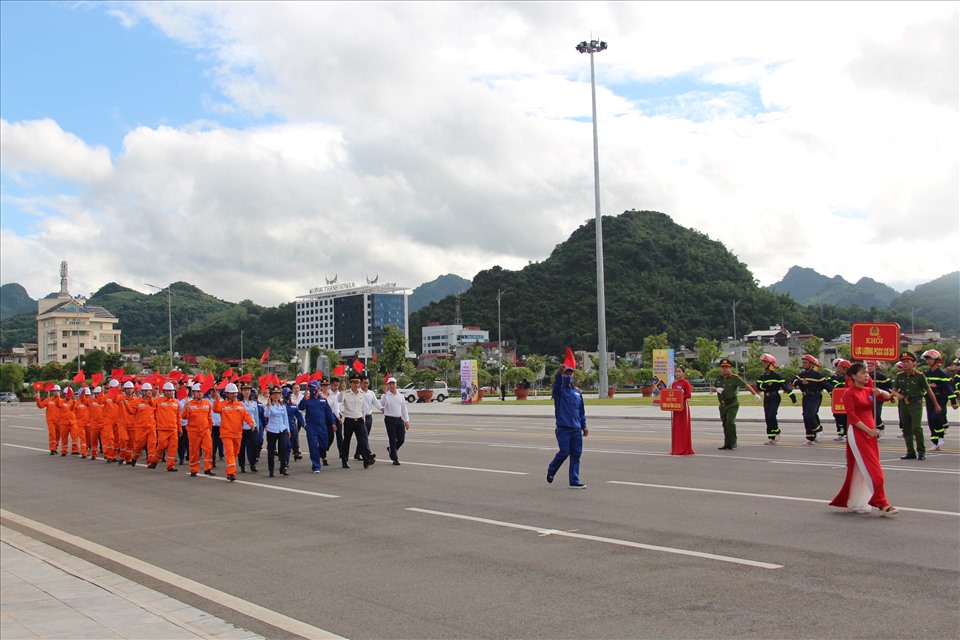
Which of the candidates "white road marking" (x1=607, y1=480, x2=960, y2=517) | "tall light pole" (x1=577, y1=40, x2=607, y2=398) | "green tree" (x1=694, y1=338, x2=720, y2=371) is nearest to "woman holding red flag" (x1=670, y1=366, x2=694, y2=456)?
"white road marking" (x1=607, y1=480, x2=960, y2=517)

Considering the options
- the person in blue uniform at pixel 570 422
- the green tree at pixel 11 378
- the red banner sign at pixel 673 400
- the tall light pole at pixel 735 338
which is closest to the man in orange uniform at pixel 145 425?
the person in blue uniform at pixel 570 422

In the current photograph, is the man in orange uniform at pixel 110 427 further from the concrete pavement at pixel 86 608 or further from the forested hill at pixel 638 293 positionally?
the forested hill at pixel 638 293

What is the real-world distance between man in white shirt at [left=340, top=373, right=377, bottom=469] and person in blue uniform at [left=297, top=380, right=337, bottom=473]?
37 cm

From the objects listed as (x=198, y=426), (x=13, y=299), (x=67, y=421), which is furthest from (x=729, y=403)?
(x=13, y=299)

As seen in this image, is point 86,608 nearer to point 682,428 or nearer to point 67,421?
point 682,428

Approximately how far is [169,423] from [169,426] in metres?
0.09

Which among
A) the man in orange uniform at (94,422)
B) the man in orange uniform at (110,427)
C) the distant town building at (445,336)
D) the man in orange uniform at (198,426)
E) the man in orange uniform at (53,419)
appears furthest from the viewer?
the distant town building at (445,336)

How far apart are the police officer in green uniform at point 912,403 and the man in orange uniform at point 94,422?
18.5m

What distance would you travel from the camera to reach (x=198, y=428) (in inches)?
643

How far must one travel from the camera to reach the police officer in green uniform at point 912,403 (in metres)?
14.0

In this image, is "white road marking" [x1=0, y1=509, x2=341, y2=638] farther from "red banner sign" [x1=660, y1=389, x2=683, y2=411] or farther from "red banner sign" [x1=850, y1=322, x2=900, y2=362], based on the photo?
"red banner sign" [x1=660, y1=389, x2=683, y2=411]

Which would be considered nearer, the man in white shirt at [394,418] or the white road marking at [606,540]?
the white road marking at [606,540]

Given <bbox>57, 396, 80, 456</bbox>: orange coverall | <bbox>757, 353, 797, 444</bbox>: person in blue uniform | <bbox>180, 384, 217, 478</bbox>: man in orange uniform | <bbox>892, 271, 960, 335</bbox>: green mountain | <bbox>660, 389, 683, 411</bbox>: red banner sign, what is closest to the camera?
<bbox>660, 389, 683, 411</bbox>: red banner sign

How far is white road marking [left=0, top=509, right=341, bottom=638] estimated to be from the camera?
19.7 feet
